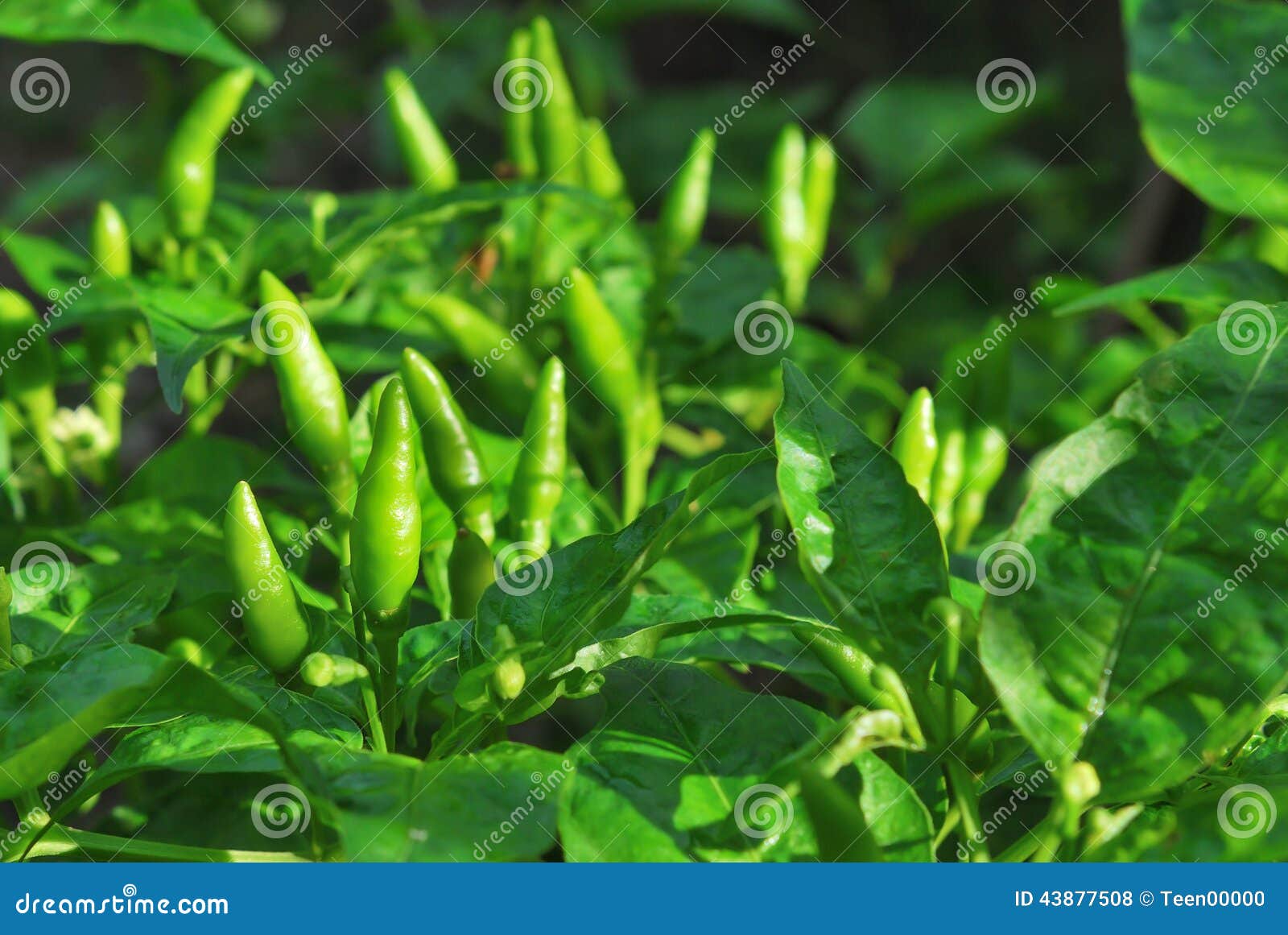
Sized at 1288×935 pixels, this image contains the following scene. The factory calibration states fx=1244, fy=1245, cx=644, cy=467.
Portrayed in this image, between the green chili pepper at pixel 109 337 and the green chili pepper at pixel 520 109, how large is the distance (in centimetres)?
38

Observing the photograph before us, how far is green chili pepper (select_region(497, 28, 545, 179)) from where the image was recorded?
47.8 inches

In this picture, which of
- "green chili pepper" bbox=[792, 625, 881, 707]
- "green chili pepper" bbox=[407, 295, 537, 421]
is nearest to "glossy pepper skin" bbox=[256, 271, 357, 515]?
"green chili pepper" bbox=[407, 295, 537, 421]

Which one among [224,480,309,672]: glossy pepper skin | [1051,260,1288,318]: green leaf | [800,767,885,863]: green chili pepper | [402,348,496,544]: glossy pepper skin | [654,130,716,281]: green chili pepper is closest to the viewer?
[800,767,885,863]: green chili pepper

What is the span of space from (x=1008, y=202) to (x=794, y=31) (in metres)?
0.57

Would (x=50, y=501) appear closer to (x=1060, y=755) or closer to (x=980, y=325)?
(x=1060, y=755)

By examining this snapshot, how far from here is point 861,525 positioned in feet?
2.32

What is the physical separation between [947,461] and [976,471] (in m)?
0.04

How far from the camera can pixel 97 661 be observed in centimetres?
65

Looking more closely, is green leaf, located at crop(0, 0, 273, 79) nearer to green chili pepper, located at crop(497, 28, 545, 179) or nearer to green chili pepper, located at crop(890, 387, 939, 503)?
green chili pepper, located at crop(497, 28, 545, 179)

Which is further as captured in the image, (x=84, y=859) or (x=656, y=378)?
(x=656, y=378)

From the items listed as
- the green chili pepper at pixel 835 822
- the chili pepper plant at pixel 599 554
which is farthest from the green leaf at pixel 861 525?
the green chili pepper at pixel 835 822

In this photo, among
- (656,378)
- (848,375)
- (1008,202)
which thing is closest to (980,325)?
(1008,202)

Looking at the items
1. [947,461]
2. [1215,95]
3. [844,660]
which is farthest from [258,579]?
[1215,95]

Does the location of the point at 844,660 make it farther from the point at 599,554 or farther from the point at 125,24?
the point at 125,24
